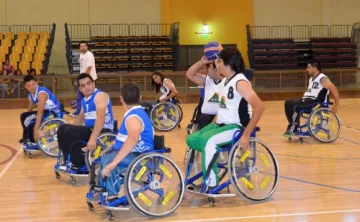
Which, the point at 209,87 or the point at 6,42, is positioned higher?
the point at 6,42

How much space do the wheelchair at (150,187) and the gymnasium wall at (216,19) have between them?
14.5m

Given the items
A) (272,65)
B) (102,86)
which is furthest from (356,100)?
(102,86)

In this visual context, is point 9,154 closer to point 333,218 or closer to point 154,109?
point 154,109

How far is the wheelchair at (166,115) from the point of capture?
989 centimetres

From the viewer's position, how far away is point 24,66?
51.4 feet

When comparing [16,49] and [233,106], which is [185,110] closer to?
[16,49]

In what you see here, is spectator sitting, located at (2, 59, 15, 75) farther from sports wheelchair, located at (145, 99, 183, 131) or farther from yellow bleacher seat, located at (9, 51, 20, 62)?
sports wheelchair, located at (145, 99, 183, 131)

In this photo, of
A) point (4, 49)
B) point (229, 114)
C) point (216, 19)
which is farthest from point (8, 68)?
point (229, 114)

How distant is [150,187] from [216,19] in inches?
593

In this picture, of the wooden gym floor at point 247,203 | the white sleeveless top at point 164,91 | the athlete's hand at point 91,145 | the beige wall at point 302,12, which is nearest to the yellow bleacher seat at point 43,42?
the beige wall at point 302,12

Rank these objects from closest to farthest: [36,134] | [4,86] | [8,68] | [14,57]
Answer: [36,134] → [4,86] → [8,68] → [14,57]

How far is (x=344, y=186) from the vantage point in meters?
5.73

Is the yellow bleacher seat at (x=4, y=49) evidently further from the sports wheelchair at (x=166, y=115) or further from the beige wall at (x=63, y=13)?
the sports wheelchair at (x=166, y=115)

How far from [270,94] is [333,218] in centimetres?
1039
